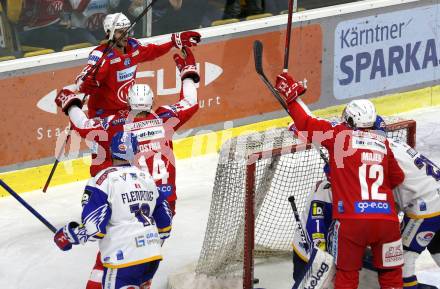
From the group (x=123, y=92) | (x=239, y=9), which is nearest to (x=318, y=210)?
(x=123, y=92)

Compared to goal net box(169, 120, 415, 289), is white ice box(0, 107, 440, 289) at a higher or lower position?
lower

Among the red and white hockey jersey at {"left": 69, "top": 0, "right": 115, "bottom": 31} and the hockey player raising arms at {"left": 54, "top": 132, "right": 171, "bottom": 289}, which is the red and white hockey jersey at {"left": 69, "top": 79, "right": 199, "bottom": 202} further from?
the red and white hockey jersey at {"left": 69, "top": 0, "right": 115, "bottom": 31}

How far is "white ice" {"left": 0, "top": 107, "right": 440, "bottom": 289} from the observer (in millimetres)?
6484

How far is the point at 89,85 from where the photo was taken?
6867 mm

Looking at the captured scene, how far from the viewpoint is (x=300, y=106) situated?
5879mm

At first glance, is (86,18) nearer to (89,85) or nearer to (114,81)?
(114,81)

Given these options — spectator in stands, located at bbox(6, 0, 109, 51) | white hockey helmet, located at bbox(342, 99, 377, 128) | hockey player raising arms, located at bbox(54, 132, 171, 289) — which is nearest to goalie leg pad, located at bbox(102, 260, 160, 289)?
hockey player raising arms, located at bbox(54, 132, 171, 289)

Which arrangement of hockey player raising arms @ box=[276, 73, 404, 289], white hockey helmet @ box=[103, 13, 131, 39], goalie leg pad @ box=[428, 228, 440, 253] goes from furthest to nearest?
white hockey helmet @ box=[103, 13, 131, 39] → goalie leg pad @ box=[428, 228, 440, 253] → hockey player raising arms @ box=[276, 73, 404, 289]

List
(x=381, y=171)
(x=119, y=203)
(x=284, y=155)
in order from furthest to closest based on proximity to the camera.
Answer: (x=284, y=155)
(x=381, y=171)
(x=119, y=203)

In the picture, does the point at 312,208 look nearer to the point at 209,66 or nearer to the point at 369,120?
the point at 369,120

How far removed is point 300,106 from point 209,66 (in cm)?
282

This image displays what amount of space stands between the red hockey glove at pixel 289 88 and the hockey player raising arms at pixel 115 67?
112cm

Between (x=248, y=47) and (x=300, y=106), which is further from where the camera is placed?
(x=248, y=47)

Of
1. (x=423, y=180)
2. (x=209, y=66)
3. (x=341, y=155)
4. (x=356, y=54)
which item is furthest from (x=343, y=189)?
(x=356, y=54)
